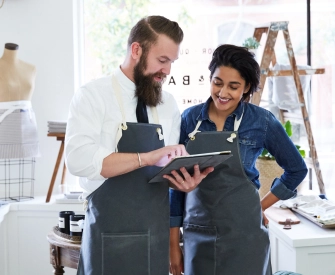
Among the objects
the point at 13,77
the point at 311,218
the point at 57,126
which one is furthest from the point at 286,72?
the point at 13,77

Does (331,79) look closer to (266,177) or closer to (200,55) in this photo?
(200,55)

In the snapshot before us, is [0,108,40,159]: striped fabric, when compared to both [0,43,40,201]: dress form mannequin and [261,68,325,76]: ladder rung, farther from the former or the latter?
[261,68,325,76]: ladder rung

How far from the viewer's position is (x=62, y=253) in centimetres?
279

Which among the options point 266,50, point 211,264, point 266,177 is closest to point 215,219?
point 211,264

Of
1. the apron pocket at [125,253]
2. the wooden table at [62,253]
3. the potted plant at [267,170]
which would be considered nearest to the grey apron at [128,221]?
the apron pocket at [125,253]

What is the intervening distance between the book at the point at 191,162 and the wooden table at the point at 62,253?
870 millimetres

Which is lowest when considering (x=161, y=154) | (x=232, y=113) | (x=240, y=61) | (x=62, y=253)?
(x=62, y=253)

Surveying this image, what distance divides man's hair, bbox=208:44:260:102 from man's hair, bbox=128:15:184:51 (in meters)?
0.23

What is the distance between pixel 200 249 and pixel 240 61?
69 centimetres

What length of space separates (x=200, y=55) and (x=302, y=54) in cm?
72

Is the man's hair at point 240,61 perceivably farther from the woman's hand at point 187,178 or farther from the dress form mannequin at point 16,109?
the dress form mannequin at point 16,109

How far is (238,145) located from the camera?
2.16 m

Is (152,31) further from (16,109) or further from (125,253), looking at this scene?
(16,109)

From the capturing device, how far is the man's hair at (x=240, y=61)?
2176mm
